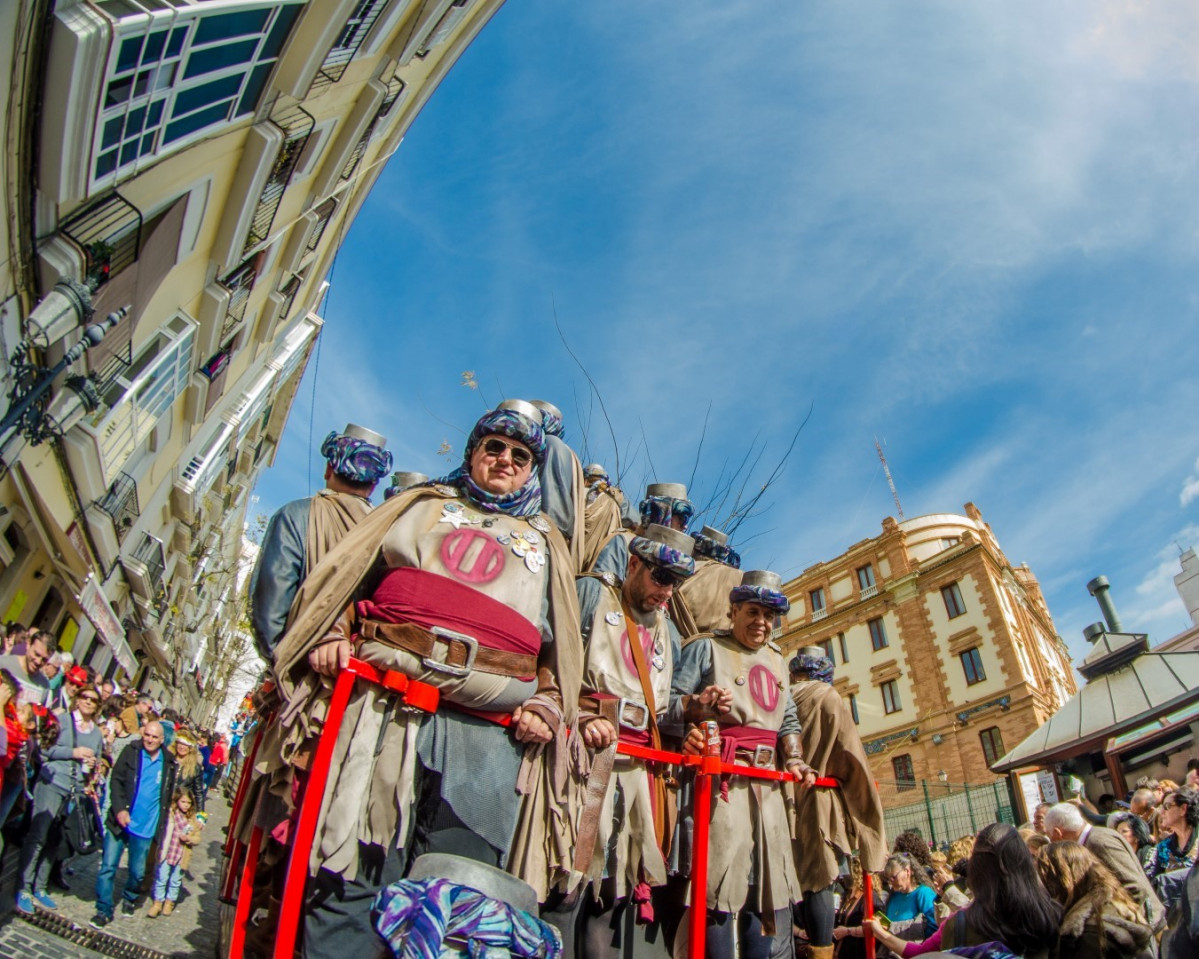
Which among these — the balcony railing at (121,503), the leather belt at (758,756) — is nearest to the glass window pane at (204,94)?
the balcony railing at (121,503)

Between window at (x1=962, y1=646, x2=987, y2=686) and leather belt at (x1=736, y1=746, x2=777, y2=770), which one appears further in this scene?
window at (x1=962, y1=646, x2=987, y2=686)

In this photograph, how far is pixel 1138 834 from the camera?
5.58m

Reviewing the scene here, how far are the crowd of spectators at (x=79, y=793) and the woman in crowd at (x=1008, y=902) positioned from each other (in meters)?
5.50

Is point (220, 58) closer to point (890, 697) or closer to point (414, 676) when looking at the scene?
point (414, 676)

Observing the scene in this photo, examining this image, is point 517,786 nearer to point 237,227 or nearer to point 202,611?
point 237,227

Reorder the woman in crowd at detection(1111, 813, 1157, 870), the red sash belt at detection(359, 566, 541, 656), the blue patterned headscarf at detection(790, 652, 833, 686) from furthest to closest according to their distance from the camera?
the woman in crowd at detection(1111, 813, 1157, 870) → the blue patterned headscarf at detection(790, 652, 833, 686) → the red sash belt at detection(359, 566, 541, 656)

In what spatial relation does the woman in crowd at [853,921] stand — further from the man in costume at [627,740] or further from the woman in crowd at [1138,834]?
the man in costume at [627,740]

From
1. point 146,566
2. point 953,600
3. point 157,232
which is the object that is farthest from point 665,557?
point 953,600

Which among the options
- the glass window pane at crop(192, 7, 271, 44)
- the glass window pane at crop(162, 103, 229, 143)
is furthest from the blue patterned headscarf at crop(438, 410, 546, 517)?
the glass window pane at crop(162, 103, 229, 143)

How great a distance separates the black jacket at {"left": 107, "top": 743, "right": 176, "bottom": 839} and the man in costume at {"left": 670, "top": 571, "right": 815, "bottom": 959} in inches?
207

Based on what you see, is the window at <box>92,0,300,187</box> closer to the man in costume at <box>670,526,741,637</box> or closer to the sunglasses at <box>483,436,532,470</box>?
the sunglasses at <box>483,436,532,470</box>

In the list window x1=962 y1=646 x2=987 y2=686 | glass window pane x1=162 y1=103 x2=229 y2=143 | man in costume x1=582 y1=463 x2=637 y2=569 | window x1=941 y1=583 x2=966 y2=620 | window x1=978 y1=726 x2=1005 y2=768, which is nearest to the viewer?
man in costume x1=582 y1=463 x2=637 y2=569

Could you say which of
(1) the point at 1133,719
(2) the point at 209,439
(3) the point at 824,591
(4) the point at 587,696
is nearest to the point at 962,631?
(3) the point at 824,591

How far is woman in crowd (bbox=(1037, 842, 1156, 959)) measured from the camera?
10.5ft
